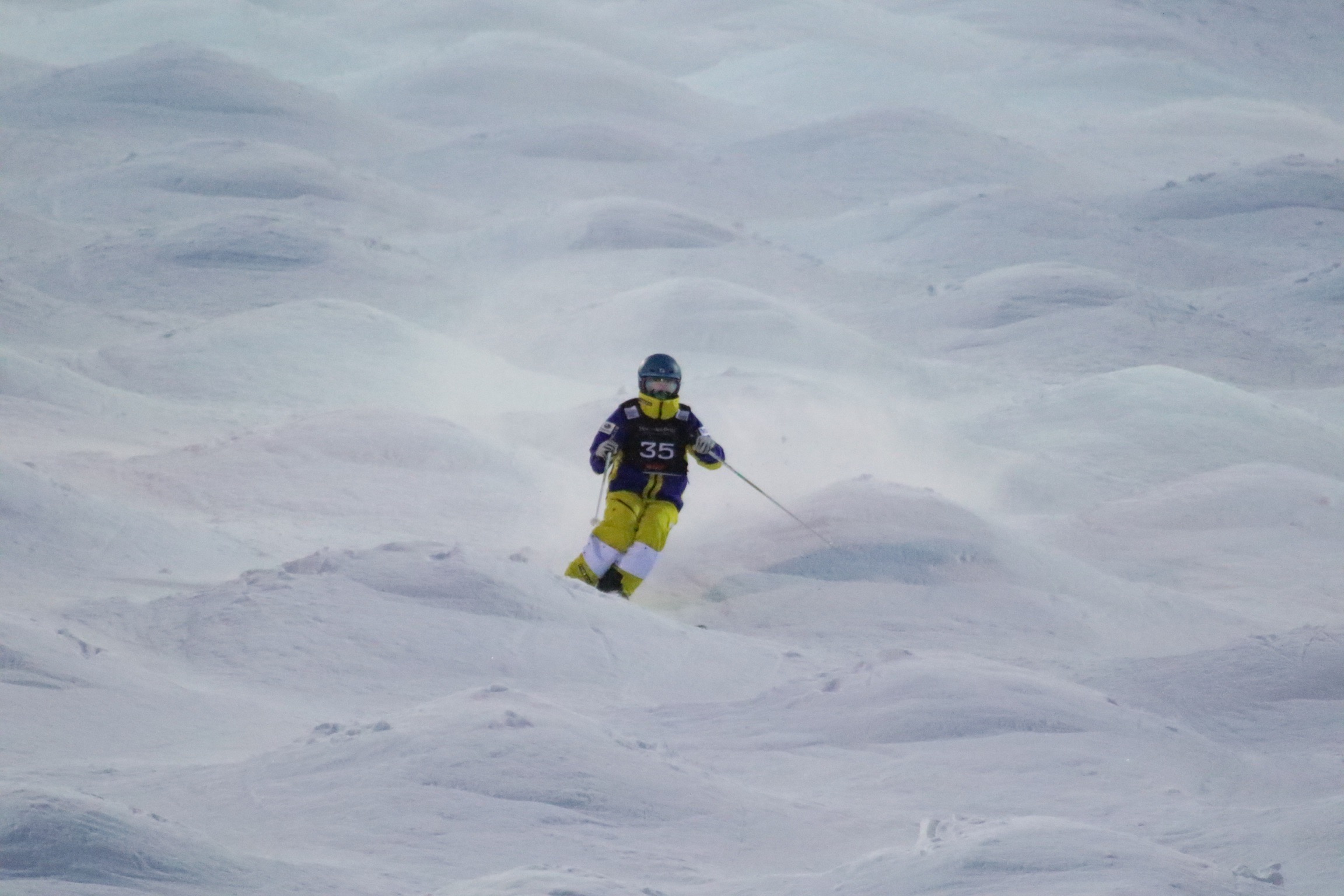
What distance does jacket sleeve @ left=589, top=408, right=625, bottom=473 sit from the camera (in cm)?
617

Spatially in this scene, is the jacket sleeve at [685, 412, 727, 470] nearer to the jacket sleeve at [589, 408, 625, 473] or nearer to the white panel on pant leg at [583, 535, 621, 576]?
the jacket sleeve at [589, 408, 625, 473]

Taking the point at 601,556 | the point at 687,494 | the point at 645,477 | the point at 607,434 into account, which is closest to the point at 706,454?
the point at 645,477

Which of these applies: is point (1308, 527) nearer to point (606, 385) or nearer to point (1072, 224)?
point (606, 385)

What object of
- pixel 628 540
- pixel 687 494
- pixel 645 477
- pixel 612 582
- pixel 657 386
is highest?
pixel 657 386

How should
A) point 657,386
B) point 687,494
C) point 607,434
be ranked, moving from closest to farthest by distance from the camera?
point 607,434
point 657,386
point 687,494

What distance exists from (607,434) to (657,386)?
276mm

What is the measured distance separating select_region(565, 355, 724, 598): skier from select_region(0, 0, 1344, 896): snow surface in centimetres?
39

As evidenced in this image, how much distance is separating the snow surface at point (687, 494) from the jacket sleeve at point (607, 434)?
50 centimetres

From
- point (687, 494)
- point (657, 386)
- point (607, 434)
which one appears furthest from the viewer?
point (687, 494)

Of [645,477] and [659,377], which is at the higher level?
[659,377]

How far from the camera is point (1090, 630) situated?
6.51 m

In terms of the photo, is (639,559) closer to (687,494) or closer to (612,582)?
(612,582)

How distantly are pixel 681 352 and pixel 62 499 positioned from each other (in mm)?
5529

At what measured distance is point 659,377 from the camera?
20.6 feet
